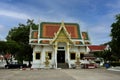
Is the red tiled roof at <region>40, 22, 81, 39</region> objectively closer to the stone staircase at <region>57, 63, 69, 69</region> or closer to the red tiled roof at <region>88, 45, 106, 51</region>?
the stone staircase at <region>57, 63, 69, 69</region>

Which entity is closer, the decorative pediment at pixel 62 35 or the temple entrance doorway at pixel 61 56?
the decorative pediment at pixel 62 35

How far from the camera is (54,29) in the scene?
56.0 metres

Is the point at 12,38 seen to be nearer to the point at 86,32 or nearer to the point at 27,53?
the point at 27,53

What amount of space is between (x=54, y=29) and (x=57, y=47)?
427 centimetres

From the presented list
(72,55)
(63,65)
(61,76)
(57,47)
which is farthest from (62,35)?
(61,76)

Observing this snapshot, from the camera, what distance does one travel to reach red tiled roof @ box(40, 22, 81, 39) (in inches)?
2165

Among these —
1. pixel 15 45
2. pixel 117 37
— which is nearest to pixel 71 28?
pixel 15 45

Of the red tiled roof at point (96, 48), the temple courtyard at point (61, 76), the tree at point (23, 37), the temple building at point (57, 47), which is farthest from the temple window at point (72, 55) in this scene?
the red tiled roof at point (96, 48)

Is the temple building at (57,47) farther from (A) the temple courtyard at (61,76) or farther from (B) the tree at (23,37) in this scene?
(A) the temple courtyard at (61,76)

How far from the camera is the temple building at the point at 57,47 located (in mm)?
52812

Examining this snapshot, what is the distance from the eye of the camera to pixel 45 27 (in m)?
56.5

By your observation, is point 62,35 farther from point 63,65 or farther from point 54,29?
point 63,65

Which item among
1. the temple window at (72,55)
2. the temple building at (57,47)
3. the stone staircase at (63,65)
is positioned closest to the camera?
the stone staircase at (63,65)

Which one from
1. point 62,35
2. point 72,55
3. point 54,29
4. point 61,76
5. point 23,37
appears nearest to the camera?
point 61,76
